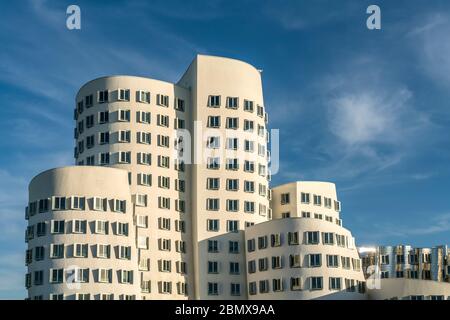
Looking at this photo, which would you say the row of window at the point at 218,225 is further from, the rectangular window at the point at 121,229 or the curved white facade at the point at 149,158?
the rectangular window at the point at 121,229

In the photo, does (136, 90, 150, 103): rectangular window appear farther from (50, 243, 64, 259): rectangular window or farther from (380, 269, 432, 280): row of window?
(380, 269, 432, 280): row of window

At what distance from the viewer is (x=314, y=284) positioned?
4486 inches

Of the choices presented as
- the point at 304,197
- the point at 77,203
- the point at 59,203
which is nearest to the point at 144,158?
the point at 77,203

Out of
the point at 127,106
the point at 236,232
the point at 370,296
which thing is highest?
the point at 127,106

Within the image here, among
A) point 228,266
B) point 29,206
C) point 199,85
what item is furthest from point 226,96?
point 29,206

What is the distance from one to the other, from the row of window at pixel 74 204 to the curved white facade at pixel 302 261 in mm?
23030

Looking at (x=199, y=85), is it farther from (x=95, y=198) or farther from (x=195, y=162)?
(x=95, y=198)

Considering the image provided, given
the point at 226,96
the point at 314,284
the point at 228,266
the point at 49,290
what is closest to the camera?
the point at 49,290

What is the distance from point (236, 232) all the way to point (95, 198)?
25.6m

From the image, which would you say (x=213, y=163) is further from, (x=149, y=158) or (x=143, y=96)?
(x=143, y=96)

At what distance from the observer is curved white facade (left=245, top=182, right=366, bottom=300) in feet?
376

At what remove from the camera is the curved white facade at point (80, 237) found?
106438mm

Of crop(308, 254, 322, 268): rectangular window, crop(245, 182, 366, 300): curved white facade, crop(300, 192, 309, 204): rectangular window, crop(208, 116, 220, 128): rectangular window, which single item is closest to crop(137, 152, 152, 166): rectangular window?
crop(208, 116, 220, 128): rectangular window

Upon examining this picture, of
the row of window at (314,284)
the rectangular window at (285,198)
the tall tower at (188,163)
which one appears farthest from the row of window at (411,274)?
the row of window at (314,284)
